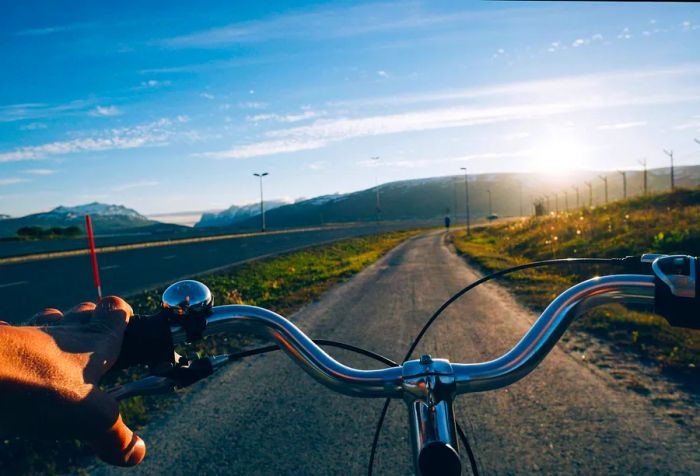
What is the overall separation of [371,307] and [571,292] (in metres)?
9.25

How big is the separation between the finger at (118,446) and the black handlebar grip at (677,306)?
1.37m

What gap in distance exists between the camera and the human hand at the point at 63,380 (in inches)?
34.4

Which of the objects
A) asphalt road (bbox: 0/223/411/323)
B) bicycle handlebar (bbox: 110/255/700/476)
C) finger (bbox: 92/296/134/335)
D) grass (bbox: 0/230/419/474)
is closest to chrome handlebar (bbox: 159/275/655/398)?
bicycle handlebar (bbox: 110/255/700/476)

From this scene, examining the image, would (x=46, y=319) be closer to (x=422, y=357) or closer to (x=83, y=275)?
(x=422, y=357)

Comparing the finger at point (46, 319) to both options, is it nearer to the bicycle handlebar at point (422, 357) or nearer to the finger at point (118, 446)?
the bicycle handlebar at point (422, 357)

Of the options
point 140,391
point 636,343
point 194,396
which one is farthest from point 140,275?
point 140,391

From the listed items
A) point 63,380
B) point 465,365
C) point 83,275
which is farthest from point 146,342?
point 83,275

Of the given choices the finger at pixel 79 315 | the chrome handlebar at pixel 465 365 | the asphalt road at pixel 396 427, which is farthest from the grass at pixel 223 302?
the finger at pixel 79 315

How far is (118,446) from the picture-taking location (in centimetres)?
114

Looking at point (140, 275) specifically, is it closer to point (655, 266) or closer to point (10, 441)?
point (10, 441)

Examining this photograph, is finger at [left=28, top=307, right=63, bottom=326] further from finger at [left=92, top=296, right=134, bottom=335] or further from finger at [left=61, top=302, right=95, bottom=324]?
finger at [left=92, top=296, right=134, bottom=335]

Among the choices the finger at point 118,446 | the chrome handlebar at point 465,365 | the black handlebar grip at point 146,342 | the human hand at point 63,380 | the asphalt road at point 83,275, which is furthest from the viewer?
the asphalt road at point 83,275

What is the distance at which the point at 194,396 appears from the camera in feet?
18.4

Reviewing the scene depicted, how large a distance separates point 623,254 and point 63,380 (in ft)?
54.8
